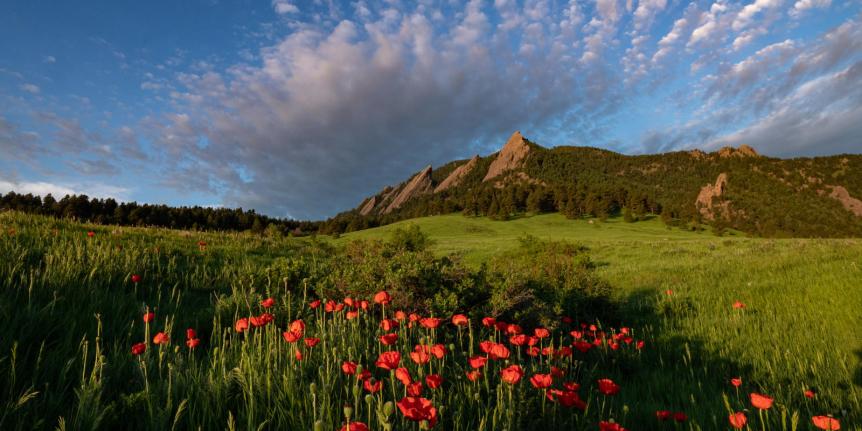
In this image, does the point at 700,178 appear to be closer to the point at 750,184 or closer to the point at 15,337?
the point at 750,184

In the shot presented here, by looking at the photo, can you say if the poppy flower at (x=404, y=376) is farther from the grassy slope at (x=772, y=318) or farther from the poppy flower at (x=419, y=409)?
the grassy slope at (x=772, y=318)

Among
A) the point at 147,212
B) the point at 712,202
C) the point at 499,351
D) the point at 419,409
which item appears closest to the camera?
the point at 419,409

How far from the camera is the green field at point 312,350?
6.98ft

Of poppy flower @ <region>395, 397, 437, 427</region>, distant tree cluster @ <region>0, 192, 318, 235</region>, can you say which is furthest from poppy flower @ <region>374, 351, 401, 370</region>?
distant tree cluster @ <region>0, 192, 318, 235</region>

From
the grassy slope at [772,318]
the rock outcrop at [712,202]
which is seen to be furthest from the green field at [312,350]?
the rock outcrop at [712,202]

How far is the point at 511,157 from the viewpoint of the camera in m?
175

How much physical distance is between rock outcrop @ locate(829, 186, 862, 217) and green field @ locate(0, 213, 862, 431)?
388 feet

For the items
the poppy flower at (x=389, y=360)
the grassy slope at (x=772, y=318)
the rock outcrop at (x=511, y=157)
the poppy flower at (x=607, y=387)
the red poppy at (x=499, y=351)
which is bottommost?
the grassy slope at (x=772, y=318)

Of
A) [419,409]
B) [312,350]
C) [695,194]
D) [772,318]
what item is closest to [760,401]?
[419,409]

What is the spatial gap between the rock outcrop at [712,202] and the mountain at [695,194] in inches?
8.4

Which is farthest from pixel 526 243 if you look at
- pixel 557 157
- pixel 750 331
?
pixel 557 157

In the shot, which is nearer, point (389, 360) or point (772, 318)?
point (389, 360)

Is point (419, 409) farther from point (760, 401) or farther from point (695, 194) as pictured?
point (695, 194)

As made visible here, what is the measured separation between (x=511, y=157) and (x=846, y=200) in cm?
11143
